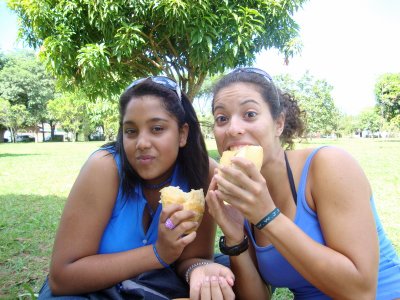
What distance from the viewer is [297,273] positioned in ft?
6.35

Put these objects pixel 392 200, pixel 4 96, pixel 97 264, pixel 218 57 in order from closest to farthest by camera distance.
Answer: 1. pixel 97 264
2. pixel 392 200
3. pixel 218 57
4. pixel 4 96

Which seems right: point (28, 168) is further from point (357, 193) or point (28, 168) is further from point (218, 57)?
point (357, 193)

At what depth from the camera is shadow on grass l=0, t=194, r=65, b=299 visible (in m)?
3.80

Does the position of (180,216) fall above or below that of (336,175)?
below

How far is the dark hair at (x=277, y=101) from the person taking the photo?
2.09 meters

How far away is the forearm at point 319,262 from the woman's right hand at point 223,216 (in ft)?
1.03

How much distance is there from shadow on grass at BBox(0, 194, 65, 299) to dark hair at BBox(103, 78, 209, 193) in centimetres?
156

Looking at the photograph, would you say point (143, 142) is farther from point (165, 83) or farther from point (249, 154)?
point (249, 154)

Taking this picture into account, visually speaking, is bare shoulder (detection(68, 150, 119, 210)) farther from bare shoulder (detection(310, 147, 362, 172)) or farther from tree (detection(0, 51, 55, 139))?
tree (detection(0, 51, 55, 139))

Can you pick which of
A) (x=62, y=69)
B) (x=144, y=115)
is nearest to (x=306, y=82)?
(x=62, y=69)

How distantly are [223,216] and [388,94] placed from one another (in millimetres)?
53288

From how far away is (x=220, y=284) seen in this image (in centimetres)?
176

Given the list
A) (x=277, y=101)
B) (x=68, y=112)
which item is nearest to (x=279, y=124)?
(x=277, y=101)

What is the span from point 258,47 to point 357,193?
849 centimetres
